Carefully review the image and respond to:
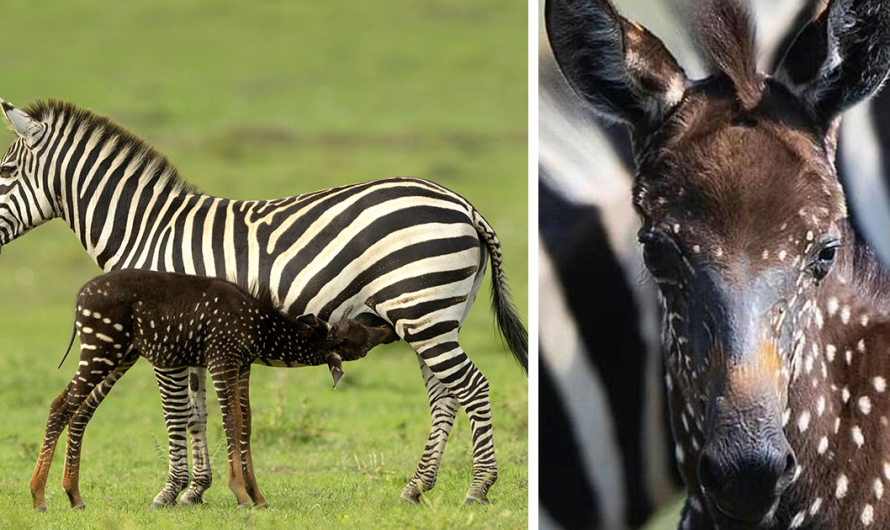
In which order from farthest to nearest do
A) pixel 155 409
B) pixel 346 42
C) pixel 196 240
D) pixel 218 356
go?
pixel 346 42, pixel 155 409, pixel 196 240, pixel 218 356

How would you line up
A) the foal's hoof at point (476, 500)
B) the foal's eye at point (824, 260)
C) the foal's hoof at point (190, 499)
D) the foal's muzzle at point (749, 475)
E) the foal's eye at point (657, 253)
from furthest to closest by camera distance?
1. the foal's hoof at point (190, 499)
2. the foal's hoof at point (476, 500)
3. the foal's eye at point (657, 253)
4. the foal's eye at point (824, 260)
5. the foal's muzzle at point (749, 475)

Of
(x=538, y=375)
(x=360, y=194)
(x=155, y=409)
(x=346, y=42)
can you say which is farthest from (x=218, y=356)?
(x=346, y=42)

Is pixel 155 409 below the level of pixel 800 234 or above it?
below

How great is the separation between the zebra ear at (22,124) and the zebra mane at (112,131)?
8cm

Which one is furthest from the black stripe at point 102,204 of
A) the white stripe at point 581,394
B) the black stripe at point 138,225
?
the white stripe at point 581,394

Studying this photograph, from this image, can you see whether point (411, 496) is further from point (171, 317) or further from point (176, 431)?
point (171, 317)

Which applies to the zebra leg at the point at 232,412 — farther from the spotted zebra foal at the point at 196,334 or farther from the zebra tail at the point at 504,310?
the zebra tail at the point at 504,310

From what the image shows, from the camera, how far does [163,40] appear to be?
3441cm

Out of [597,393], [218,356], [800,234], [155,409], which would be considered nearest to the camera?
[800,234]

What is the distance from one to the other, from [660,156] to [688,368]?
2.88 feet

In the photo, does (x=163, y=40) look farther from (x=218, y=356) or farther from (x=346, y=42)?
(x=218, y=356)

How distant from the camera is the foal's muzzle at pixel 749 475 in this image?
14.8 feet

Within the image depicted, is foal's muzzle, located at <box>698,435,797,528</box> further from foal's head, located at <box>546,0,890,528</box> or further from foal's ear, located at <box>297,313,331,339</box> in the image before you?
foal's ear, located at <box>297,313,331,339</box>

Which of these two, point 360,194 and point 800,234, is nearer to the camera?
point 800,234
